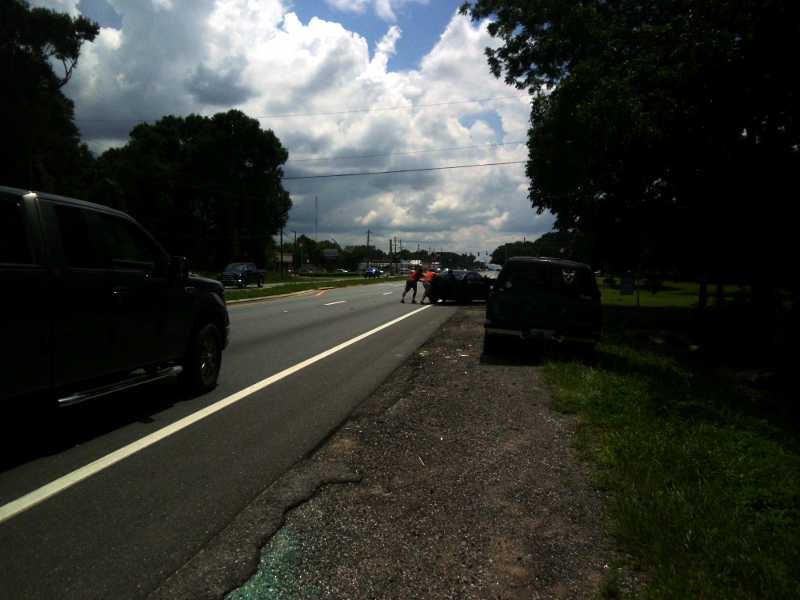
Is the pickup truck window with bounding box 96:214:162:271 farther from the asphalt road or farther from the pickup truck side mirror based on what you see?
the asphalt road

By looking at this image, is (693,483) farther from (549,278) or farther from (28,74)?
(28,74)

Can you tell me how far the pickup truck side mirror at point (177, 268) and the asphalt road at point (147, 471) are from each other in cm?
142

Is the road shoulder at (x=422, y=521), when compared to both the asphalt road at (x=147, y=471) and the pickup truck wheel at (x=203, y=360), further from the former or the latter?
the pickup truck wheel at (x=203, y=360)

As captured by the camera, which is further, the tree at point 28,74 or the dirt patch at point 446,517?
the tree at point 28,74

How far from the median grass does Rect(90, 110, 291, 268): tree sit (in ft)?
178

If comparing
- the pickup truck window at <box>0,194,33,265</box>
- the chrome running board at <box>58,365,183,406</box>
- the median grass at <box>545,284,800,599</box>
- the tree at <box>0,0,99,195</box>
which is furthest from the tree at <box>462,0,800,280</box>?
the tree at <box>0,0,99,195</box>

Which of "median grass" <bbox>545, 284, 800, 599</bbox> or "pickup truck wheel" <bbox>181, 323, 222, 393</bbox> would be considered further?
"pickup truck wheel" <bbox>181, 323, 222, 393</bbox>

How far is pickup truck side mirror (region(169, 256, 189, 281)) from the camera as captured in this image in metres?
6.61

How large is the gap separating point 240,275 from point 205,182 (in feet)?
68.7

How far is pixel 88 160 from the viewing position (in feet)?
170

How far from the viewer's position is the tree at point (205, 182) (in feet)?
186

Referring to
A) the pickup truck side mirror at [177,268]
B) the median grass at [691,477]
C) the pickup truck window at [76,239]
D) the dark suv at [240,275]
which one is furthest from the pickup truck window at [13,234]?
the dark suv at [240,275]

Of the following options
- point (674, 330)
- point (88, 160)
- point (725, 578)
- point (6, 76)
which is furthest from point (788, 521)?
point (88, 160)

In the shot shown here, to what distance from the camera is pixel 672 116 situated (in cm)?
1612
